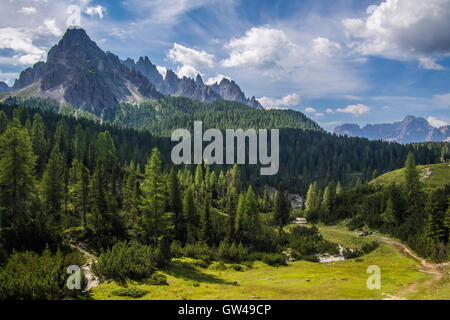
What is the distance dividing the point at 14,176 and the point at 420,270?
5489cm

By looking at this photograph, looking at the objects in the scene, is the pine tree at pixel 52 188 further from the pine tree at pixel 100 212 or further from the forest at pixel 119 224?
the pine tree at pixel 100 212

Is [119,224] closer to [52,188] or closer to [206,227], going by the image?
[52,188]

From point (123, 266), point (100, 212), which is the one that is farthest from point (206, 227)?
point (123, 266)

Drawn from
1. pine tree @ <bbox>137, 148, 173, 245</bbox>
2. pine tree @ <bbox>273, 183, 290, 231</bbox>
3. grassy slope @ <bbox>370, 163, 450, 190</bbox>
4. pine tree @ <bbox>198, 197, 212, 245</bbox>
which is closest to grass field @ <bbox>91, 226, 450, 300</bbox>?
pine tree @ <bbox>137, 148, 173, 245</bbox>

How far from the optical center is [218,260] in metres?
44.2

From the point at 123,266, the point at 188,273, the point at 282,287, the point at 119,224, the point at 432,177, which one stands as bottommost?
the point at 188,273

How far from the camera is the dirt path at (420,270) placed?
2104cm

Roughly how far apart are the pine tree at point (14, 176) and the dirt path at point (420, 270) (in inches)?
1675

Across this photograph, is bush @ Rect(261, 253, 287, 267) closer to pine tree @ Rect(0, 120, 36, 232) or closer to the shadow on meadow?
the shadow on meadow

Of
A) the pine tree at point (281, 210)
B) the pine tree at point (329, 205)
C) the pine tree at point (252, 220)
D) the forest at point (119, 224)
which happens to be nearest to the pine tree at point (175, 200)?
the forest at point (119, 224)

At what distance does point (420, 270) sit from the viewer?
32188 mm

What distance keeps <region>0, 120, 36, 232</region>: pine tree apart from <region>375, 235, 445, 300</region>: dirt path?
4255 cm

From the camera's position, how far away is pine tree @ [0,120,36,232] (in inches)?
1262
